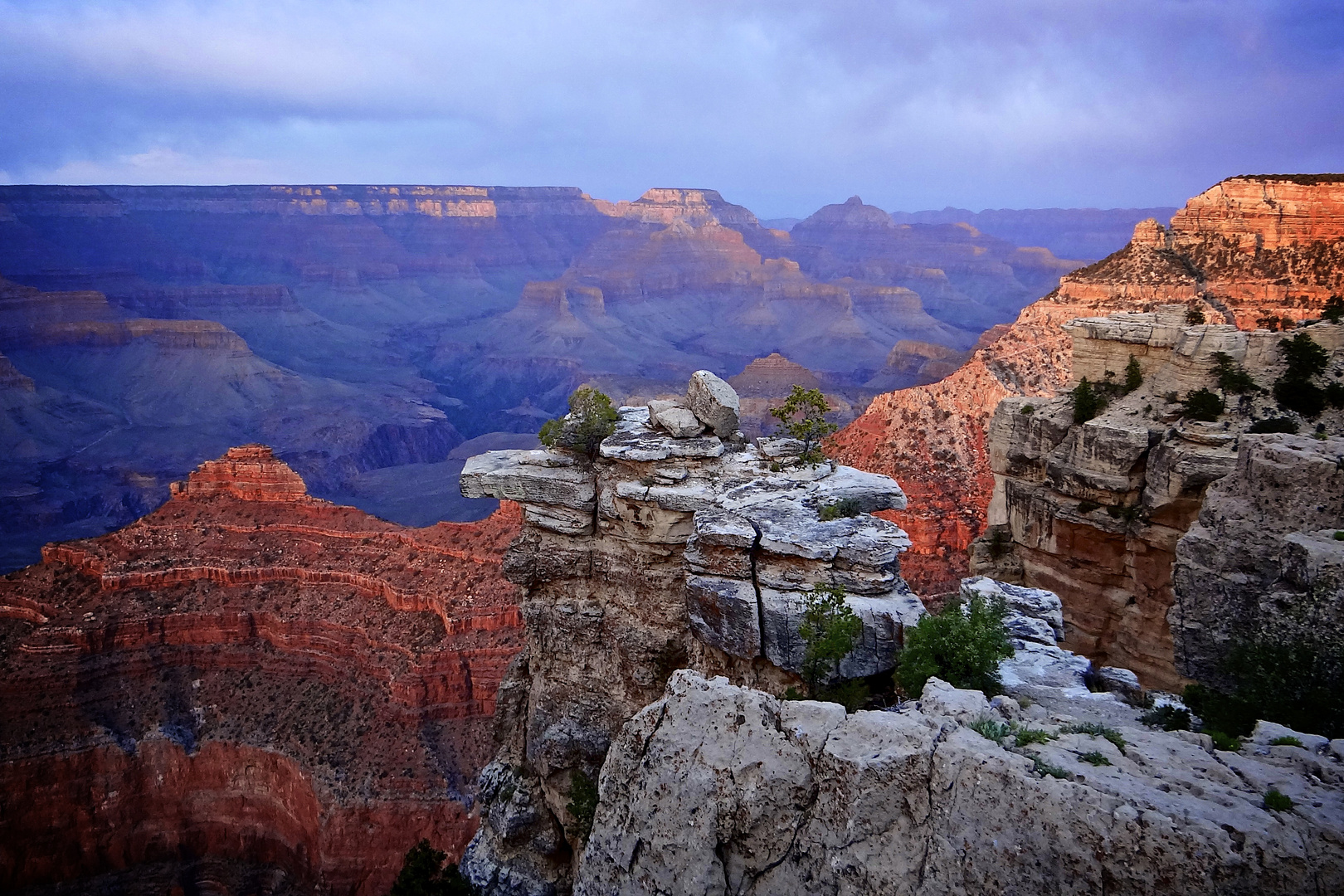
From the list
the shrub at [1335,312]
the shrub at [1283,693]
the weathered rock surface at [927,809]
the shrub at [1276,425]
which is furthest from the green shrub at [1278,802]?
the shrub at [1335,312]

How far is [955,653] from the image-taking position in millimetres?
13711

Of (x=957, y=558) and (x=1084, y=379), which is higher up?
(x=1084, y=379)

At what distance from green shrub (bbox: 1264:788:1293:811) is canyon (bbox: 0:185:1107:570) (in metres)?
79.4

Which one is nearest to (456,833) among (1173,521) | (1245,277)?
(1173,521)

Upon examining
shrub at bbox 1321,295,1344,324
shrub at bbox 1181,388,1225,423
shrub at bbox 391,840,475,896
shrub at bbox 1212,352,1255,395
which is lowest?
shrub at bbox 391,840,475,896

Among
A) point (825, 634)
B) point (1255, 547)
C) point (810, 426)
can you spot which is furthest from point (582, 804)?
point (1255, 547)

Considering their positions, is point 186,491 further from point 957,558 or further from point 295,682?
point 957,558

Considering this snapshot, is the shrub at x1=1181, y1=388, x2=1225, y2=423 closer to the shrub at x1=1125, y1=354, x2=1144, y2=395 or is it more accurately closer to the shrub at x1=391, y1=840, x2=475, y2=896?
the shrub at x1=1125, y1=354, x2=1144, y2=395

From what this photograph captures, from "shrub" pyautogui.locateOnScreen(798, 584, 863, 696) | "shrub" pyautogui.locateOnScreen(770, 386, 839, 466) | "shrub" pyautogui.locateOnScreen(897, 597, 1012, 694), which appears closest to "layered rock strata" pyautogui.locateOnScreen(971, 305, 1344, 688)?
"shrub" pyautogui.locateOnScreen(897, 597, 1012, 694)

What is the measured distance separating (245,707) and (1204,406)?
34.6 metres

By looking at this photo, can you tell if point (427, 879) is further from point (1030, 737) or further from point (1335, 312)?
point (1335, 312)

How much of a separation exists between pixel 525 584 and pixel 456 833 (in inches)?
546

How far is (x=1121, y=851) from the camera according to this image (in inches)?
322

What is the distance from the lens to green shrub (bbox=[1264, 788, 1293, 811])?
27.6 ft
